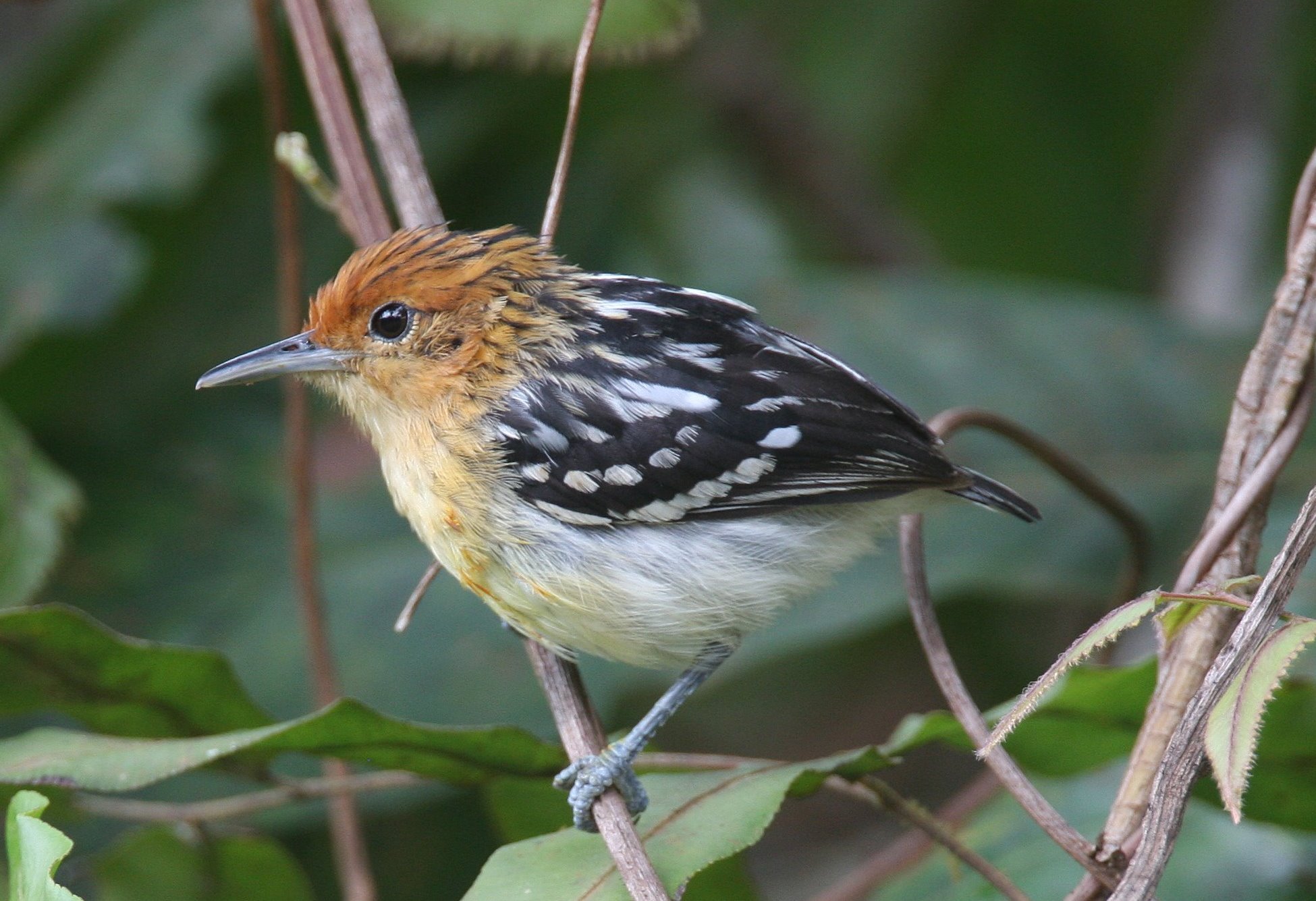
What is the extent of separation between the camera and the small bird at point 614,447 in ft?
8.66

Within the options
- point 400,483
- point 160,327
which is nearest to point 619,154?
point 160,327

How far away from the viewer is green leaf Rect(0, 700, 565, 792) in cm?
229

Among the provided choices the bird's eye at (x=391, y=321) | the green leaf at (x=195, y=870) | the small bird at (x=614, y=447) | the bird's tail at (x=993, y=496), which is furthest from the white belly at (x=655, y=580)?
the green leaf at (x=195, y=870)

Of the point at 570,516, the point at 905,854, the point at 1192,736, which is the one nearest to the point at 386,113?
the point at 570,516

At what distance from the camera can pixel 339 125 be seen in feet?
9.03

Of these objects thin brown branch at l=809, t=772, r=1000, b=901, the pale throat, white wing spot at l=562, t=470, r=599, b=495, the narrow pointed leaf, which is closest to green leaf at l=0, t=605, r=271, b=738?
the pale throat

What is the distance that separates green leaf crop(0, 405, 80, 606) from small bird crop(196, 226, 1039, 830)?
673mm

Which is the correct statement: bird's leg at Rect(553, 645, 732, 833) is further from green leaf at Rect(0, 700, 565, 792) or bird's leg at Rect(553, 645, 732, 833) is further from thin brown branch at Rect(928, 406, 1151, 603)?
thin brown branch at Rect(928, 406, 1151, 603)

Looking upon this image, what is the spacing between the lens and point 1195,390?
4555mm

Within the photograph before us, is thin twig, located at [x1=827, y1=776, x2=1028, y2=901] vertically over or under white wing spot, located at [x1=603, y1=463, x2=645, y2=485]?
under

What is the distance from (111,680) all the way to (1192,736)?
1871 millimetres

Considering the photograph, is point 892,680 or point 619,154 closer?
point 619,154

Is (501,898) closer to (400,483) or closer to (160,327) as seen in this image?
(400,483)

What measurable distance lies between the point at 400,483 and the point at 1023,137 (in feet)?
12.2
